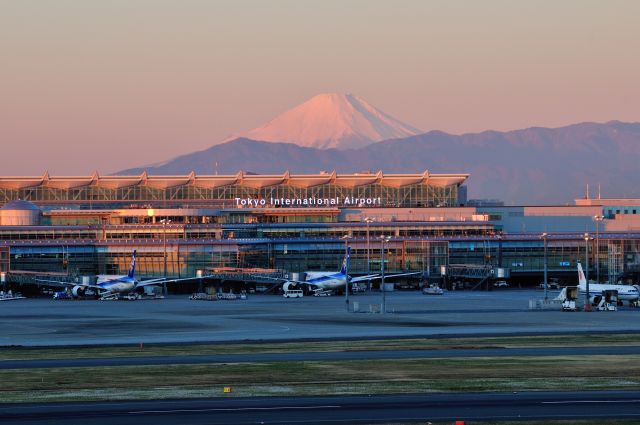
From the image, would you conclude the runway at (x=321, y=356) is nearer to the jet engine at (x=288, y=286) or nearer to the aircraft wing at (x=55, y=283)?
the jet engine at (x=288, y=286)

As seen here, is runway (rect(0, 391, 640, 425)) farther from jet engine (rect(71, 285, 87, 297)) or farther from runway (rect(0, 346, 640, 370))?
jet engine (rect(71, 285, 87, 297))

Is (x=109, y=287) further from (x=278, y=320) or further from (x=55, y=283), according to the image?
(x=278, y=320)

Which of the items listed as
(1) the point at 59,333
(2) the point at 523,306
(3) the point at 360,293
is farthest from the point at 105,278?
(1) the point at 59,333

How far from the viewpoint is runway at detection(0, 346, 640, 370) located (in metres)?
74.4

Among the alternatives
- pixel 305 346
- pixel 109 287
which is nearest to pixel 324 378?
pixel 305 346

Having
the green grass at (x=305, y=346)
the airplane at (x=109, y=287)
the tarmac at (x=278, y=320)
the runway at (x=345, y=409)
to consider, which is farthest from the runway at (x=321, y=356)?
the airplane at (x=109, y=287)

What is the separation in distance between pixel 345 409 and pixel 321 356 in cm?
2631

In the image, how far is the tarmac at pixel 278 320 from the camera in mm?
99250

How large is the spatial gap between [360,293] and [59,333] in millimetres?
88139

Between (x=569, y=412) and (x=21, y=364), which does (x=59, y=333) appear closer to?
(x=21, y=364)

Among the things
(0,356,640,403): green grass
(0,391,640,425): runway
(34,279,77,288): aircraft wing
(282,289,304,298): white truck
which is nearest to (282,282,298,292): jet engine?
(282,289,304,298): white truck

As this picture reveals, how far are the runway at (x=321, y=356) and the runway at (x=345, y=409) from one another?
19693 mm

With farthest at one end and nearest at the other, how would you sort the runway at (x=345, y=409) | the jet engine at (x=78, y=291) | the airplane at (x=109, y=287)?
the jet engine at (x=78, y=291) < the airplane at (x=109, y=287) < the runway at (x=345, y=409)

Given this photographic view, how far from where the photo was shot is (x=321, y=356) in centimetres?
7781
